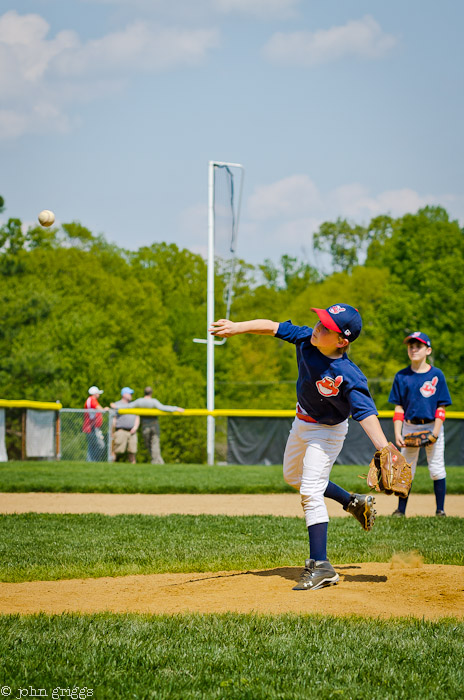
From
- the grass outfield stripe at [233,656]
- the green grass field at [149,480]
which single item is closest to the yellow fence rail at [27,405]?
the green grass field at [149,480]

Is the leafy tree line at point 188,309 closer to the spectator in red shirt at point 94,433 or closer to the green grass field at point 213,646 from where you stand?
the spectator in red shirt at point 94,433

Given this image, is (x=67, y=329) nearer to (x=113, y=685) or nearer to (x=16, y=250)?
(x=16, y=250)

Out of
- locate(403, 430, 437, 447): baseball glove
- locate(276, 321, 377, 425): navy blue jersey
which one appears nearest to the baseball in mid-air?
locate(403, 430, 437, 447): baseball glove

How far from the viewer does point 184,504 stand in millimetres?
10578

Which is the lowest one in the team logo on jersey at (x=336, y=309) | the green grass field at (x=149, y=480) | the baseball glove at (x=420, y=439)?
the green grass field at (x=149, y=480)

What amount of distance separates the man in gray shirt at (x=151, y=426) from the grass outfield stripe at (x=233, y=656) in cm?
1583

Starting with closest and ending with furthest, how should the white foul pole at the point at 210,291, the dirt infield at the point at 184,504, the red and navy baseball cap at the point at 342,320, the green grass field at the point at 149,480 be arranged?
the red and navy baseball cap at the point at 342,320
the dirt infield at the point at 184,504
the green grass field at the point at 149,480
the white foul pole at the point at 210,291

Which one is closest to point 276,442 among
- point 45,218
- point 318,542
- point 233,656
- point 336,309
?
point 45,218

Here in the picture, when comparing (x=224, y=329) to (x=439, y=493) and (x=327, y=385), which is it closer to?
(x=327, y=385)

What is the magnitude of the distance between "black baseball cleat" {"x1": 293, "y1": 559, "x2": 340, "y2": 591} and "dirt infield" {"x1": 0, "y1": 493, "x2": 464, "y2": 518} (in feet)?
14.3

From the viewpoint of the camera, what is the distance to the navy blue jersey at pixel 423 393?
8781 mm

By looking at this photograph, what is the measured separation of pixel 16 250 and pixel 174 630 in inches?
1419

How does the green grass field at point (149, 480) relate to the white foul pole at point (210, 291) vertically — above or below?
below

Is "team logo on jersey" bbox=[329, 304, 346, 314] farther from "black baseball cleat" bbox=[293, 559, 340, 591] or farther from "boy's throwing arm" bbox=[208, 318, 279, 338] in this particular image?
"black baseball cleat" bbox=[293, 559, 340, 591]
